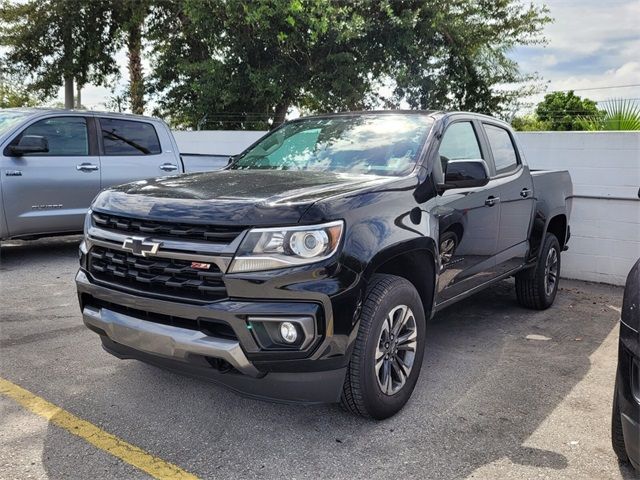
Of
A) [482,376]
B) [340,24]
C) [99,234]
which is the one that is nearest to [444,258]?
[482,376]

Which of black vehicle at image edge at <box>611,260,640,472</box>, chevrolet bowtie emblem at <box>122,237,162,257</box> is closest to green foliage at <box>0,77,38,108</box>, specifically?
chevrolet bowtie emblem at <box>122,237,162,257</box>

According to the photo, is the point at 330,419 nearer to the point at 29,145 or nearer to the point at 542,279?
the point at 542,279

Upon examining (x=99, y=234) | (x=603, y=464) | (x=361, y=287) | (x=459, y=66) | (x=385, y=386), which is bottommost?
(x=603, y=464)

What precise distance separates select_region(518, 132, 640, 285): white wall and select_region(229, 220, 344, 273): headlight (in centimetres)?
554

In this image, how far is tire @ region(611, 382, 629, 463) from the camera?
107 inches

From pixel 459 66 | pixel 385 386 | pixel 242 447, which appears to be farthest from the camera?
pixel 459 66

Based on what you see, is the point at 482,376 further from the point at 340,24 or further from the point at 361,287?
the point at 340,24

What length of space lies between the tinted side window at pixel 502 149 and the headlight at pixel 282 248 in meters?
2.61

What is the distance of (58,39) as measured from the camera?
1888 cm

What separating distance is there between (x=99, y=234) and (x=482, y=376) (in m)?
2.67

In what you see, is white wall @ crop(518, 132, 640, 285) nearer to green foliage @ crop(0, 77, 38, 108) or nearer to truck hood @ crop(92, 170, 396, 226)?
truck hood @ crop(92, 170, 396, 226)

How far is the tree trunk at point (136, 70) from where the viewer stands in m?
18.4

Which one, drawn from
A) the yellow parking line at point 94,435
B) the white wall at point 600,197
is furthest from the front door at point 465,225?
the white wall at point 600,197

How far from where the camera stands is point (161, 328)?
2898 millimetres
